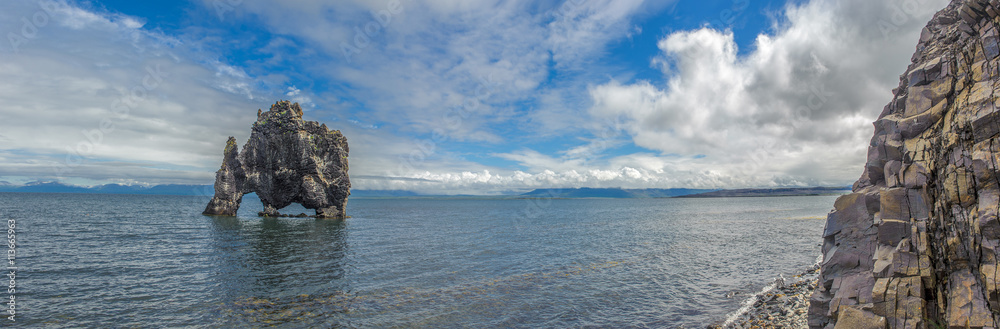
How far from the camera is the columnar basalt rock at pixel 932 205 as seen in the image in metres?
10.2

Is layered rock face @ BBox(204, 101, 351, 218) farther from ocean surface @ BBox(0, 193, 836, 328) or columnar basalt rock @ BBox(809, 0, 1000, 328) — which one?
columnar basalt rock @ BBox(809, 0, 1000, 328)

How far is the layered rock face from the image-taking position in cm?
8400

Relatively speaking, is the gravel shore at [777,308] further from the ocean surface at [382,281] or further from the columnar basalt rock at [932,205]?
the columnar basalt rock at [932,205]

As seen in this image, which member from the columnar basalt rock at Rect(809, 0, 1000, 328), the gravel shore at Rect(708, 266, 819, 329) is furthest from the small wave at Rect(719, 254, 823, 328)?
the columnar basalt rock at Rect(809, 0, 1000, 328)

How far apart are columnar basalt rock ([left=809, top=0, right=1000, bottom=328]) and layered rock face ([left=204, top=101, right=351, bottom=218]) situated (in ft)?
289

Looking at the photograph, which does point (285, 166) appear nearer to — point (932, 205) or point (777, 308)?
point (777, 308)

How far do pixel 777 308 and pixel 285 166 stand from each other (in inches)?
3527

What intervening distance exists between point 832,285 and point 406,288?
74.2ft

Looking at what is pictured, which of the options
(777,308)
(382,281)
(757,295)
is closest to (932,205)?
(777,308)

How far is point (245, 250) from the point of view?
41.2m

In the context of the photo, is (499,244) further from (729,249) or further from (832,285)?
(832,285)

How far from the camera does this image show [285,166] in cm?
8494

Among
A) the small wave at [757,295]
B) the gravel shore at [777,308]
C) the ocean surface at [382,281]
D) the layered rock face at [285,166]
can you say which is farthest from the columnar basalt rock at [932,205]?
the layered rock face at [285,166]

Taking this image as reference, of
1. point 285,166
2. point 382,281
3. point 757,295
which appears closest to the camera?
point 757,295
